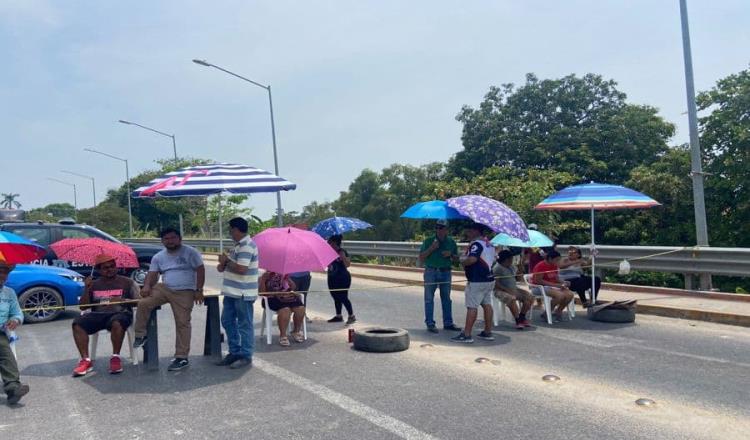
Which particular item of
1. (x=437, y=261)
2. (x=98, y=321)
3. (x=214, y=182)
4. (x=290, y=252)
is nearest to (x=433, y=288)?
(x=437, y=261)

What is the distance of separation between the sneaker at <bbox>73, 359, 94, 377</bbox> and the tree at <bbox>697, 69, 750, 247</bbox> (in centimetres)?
2023

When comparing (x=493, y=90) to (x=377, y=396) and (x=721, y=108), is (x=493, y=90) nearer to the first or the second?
(x=721, y=108)

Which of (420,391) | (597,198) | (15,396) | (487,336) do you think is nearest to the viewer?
(15,396)

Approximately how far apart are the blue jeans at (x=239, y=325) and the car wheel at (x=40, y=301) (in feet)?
16.1

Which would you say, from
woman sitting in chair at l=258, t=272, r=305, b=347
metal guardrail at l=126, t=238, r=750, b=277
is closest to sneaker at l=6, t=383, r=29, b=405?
woman sitting in chair at l=258, t=272, r=305, b=347

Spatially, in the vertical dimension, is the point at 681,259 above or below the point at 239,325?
above

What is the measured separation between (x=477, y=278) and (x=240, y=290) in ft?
10.3

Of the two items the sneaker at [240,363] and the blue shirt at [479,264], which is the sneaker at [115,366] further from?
the blue shirt at [479,264]

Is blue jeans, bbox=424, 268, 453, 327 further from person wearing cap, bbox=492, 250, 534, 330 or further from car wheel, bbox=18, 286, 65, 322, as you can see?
car wheel, bbox=18, 286, 65, 322

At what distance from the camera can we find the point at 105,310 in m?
6.83

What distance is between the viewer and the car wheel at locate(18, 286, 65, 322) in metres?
10.3

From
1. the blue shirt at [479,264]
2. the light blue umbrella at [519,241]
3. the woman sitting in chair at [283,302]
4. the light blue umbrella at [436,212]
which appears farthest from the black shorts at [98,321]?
the light blue umbrella at [519,241]

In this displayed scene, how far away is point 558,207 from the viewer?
32.7ft

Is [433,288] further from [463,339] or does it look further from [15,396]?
[15,396]
